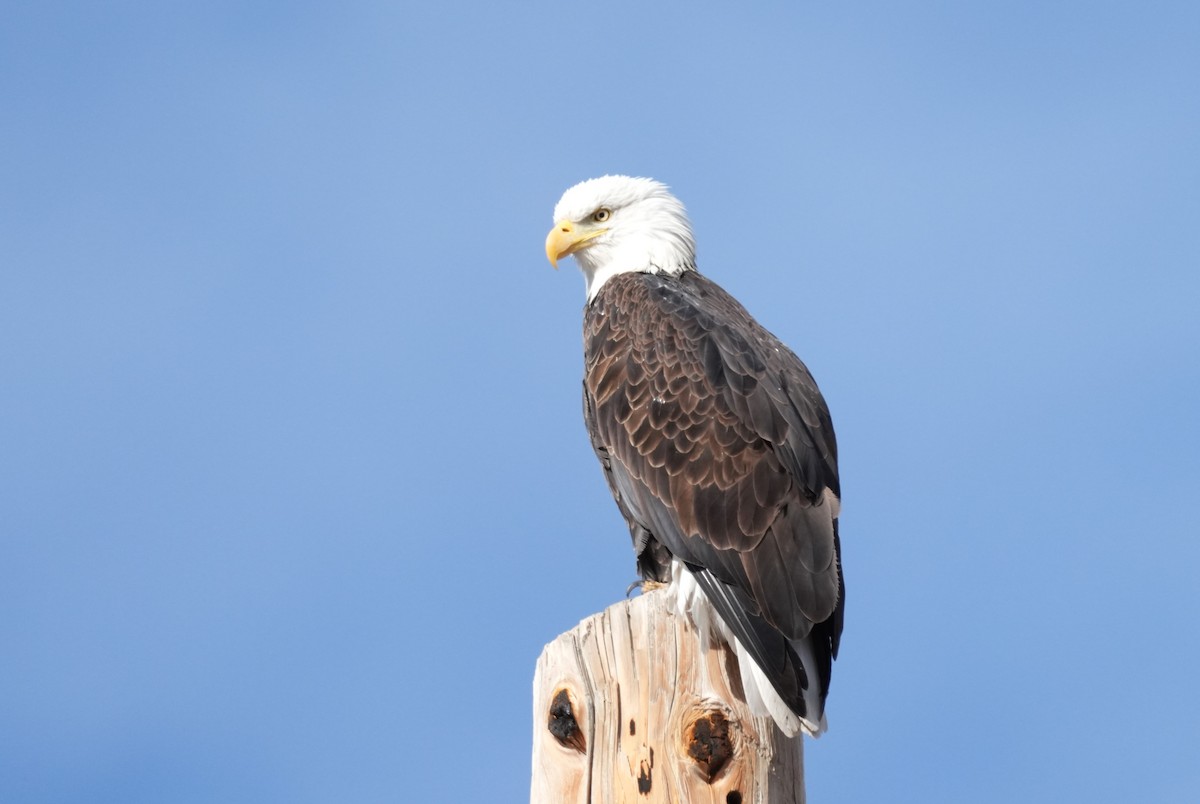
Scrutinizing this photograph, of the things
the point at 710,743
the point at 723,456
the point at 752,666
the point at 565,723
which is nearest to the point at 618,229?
the point at 723,456

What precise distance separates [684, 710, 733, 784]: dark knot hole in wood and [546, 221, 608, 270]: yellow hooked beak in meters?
3.79

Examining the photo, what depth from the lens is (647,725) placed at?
471 centimetres

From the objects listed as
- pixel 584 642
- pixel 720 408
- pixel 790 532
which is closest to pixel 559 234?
pixel 720 408

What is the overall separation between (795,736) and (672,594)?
34.1 inches

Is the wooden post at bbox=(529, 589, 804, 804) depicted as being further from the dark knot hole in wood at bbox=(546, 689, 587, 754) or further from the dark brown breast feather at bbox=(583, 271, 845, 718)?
the dark brown breast feather at bbox=(583, 271, 845, 718)

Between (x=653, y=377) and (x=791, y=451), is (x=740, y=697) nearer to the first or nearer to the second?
(x=791, y=451)

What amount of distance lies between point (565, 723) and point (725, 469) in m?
1.67

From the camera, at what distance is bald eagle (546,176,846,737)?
210 inches

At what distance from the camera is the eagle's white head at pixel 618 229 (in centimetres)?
793

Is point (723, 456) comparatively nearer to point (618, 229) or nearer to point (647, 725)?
point (647, 725)

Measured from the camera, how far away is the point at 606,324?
7074 millimetres

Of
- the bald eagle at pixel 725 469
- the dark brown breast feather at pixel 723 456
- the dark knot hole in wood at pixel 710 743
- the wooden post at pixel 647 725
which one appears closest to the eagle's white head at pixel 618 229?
the bald eagle at pixel 725 469

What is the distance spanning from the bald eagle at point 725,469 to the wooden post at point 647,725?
149 mm

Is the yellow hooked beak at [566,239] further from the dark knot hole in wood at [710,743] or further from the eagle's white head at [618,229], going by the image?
the dark knot hole in wood at [710,743]
